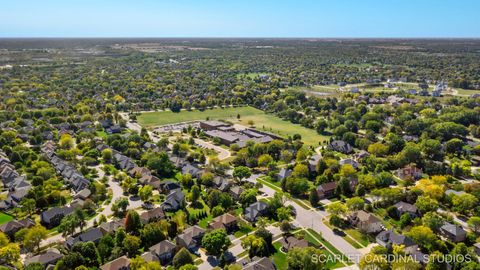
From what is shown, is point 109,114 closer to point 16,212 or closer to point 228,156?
point 228,156

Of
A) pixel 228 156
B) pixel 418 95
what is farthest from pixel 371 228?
pixel 418 95

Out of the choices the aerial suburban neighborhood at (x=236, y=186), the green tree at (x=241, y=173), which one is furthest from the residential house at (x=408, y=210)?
the green tree at (x=241, y=173)

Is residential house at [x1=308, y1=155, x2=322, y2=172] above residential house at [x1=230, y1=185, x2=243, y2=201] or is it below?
above

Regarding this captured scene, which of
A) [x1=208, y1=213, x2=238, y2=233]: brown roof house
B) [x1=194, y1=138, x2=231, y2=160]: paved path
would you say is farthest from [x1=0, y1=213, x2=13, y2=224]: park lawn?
[x1=194, y1=138, x2=231, y2=160]: paved path

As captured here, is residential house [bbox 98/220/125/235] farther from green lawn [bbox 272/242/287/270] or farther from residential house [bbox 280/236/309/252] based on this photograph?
residential house [bbox 280/236/309/252]

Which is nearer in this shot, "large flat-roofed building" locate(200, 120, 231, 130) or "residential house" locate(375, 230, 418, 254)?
"residential house" locate(375, 230, 418, 254)

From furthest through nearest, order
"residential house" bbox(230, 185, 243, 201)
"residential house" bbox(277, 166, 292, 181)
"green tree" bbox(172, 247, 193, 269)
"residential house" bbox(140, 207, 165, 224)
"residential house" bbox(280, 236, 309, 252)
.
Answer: "residential house" bbox(277, 166, 292, 181) → "residential house" bbox(230, 185, 243, 201) → "residential house" bbox(140, 207, 165, 224) → "residential house" bbox(280, 236, 309, 252) → "green tree" bbox(172, 247, 193, 269)
